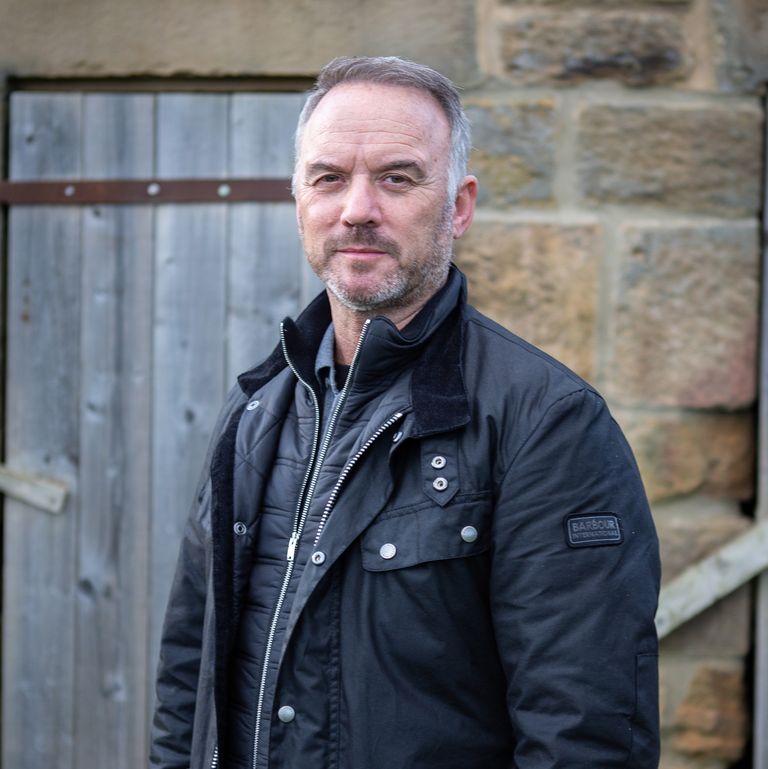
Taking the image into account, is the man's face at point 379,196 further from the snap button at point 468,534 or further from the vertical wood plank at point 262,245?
the vertical wood plank at point 262,245

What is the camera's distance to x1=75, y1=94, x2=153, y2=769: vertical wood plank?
283 cm

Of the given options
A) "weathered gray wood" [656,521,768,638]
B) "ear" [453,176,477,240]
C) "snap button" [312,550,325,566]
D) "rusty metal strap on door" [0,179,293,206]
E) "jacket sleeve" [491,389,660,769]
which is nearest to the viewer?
"jacket sleeve" [491,389,660,769]

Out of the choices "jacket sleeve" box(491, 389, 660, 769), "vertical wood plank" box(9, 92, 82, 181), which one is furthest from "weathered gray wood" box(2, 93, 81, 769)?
"jacket sleeve" box(491, 389, 660, 769)

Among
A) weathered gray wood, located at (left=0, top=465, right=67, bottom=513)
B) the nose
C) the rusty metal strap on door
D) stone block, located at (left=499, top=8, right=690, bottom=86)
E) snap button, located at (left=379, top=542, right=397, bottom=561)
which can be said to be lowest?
weathered gray wood, located at (left=0, top=465, right=67, bottom=513)

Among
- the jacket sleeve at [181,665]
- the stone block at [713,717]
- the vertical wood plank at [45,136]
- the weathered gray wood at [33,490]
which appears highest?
the vertical wood plank at [45,136]

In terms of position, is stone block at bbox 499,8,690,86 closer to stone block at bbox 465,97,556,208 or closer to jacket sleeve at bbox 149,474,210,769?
stone block at bbox 465,97,556,208

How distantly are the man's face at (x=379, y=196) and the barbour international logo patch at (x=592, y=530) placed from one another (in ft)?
1.50

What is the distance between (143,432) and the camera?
112 inches

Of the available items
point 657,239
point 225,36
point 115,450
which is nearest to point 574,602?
point 657,239

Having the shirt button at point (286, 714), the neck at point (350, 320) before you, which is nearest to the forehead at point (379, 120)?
the neck at point (350, 320)

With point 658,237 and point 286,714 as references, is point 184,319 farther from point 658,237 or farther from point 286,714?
point 286,714

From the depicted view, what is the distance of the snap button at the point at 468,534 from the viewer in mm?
1399

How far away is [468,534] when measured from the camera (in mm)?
1399

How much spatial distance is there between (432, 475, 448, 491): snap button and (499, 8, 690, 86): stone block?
1475 millimetres
